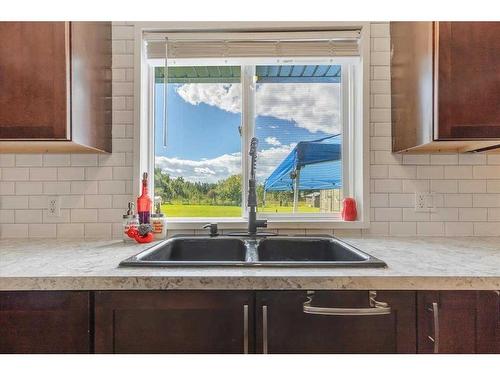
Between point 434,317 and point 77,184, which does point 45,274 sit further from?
point 434,317

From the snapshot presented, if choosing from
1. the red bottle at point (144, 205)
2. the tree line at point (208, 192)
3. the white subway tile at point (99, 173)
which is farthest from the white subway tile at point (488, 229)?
the white subway tile at point (99, 173)

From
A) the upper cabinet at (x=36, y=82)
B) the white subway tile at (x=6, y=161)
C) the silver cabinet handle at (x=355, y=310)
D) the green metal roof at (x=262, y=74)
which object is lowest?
the silver cabinet handle at (x=355, y=310)

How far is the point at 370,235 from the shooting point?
174cm

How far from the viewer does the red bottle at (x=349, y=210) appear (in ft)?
5.80

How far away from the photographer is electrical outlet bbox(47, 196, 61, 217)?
68.1 inches

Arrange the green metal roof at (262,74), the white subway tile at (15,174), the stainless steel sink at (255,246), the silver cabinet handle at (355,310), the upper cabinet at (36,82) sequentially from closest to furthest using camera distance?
the silver cabinet handle at (355,310) < the upper cabinet at (36,82) < the stainless steel sink at (255,246) < the white subway tile at (15,174) < the green metal roof at (262,74)

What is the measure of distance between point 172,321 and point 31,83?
105 cm

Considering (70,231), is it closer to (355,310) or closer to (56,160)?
(56,160)

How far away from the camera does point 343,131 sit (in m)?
1.89

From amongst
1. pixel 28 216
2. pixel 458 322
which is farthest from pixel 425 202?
pixel 28 216

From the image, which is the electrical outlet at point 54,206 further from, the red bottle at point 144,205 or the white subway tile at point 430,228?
the white subway tile at point 430,228

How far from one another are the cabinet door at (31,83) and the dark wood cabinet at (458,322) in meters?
1.40

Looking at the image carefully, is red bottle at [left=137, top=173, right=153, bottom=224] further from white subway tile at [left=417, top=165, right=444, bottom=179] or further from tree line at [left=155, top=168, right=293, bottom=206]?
white subway tile at [left=417, top=165, right=444, bottom=179]

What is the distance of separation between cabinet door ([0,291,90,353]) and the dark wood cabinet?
973 millimetres
